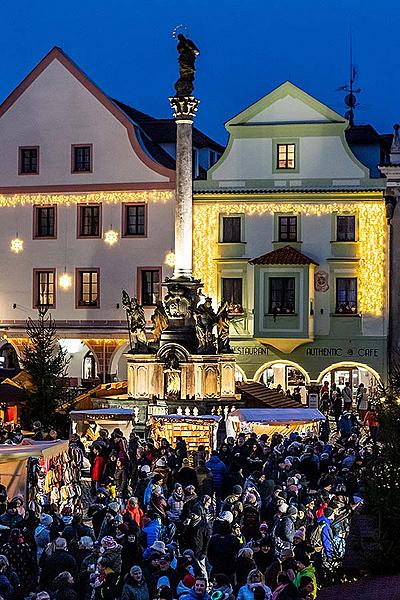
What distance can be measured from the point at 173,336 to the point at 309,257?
9.17 m

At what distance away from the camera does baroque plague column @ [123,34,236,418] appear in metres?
38.5

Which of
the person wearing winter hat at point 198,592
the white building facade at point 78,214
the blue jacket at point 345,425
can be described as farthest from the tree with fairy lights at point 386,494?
the white building facade at point 78,214

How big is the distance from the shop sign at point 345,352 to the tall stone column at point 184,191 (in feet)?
25.7

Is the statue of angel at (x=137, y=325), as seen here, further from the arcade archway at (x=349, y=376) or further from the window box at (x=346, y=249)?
the window box at (x=346, y=249)

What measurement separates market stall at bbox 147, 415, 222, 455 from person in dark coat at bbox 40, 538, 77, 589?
14.0m

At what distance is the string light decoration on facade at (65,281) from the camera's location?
48594 mm

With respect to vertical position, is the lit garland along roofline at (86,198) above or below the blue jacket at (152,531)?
above

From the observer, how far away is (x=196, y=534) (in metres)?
17.1

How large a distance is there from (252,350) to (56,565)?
31.9 m

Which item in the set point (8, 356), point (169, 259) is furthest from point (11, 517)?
point (8, 356)

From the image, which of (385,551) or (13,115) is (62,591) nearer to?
(385,551)

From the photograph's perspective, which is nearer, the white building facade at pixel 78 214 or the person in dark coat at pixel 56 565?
the person in dark coat at pixel 56 565

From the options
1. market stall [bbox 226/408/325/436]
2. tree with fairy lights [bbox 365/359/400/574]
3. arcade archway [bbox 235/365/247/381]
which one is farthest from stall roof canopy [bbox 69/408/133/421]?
arcade archway [bbox 235/365/247/381]

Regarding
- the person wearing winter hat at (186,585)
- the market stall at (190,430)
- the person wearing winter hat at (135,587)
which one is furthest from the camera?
the market stall at (190,430)
